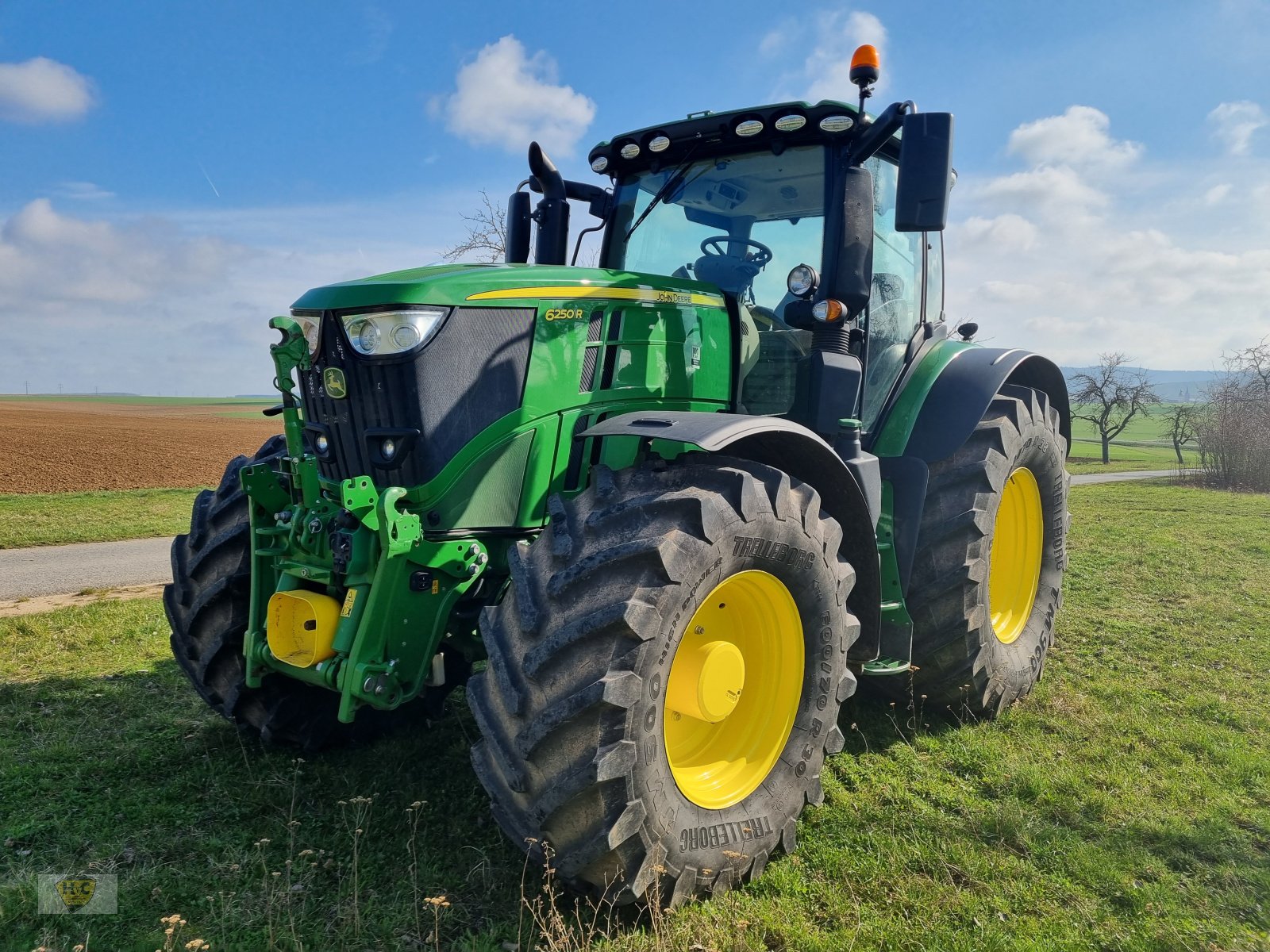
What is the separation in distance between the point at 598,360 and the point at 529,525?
0.69 m

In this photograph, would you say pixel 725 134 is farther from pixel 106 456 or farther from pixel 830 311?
pixel 106 456

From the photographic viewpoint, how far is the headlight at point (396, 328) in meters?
2.94

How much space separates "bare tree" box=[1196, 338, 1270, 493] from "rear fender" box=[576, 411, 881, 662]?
24.3 meters

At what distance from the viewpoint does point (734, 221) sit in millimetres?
4219


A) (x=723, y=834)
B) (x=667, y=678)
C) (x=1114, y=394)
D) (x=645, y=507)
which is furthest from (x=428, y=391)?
(x=1114, y=394)

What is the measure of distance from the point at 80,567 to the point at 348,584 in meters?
7.59

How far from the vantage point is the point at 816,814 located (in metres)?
3.38

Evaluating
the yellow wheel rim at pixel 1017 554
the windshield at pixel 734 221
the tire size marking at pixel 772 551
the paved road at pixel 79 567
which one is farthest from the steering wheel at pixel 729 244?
the paved road at pixel 79 567

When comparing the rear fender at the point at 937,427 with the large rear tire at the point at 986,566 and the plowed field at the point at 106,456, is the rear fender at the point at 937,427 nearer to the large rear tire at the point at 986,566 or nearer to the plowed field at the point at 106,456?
the large rear tire at the point at 986,566

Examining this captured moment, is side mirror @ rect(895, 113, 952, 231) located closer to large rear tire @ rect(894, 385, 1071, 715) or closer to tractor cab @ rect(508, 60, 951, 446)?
tractor cab @ rect(508, 60, 951, 446)

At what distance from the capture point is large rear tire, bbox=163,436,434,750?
3.61m

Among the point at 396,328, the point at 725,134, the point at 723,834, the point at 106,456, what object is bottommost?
the point at 723,834

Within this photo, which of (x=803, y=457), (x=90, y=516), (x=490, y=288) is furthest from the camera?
(x=90, y=516)

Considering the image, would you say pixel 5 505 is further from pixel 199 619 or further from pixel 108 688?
pixel 199 619
